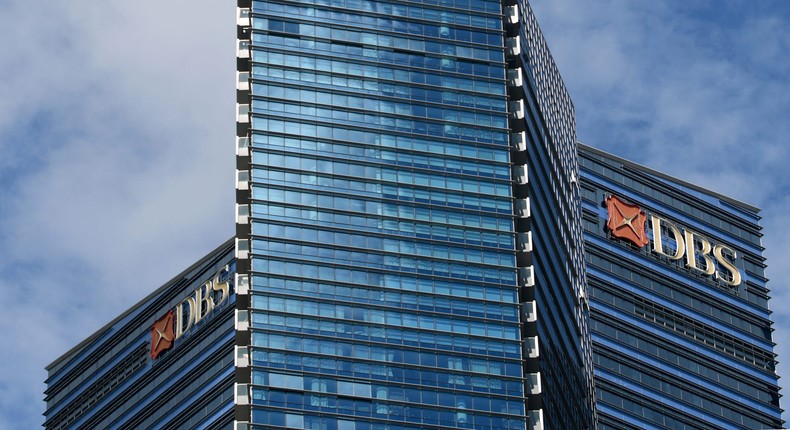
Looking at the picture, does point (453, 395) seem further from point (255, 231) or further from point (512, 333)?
point (255, 231)

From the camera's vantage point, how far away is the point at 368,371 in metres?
192

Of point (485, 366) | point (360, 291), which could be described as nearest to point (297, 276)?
point (360, 291)

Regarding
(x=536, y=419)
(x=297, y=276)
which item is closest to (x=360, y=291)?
(x=297, y=276)

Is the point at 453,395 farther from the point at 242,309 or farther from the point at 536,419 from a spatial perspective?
the point at 242,309

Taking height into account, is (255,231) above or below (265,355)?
above

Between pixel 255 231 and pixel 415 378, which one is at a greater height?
pixel 255 231

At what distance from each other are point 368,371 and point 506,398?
38.3ft

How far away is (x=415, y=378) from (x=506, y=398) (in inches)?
304

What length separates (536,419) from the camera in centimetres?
19388

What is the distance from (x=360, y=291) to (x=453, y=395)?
11998 millimetres

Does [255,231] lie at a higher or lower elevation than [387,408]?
higher

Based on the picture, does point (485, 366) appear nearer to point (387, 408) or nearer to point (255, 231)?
point (387, 408)

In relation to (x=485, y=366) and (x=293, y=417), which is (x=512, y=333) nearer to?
(x=485, y=366)

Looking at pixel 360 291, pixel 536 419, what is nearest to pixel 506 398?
pixel 536 419
